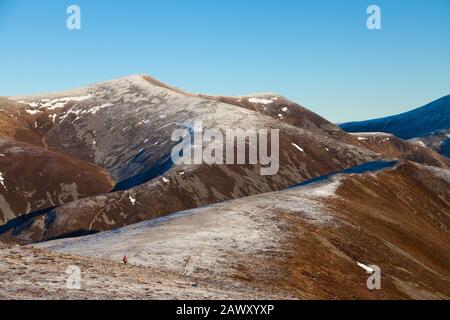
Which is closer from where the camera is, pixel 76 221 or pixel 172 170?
pixel 76 221

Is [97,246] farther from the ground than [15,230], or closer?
farther from the ground
